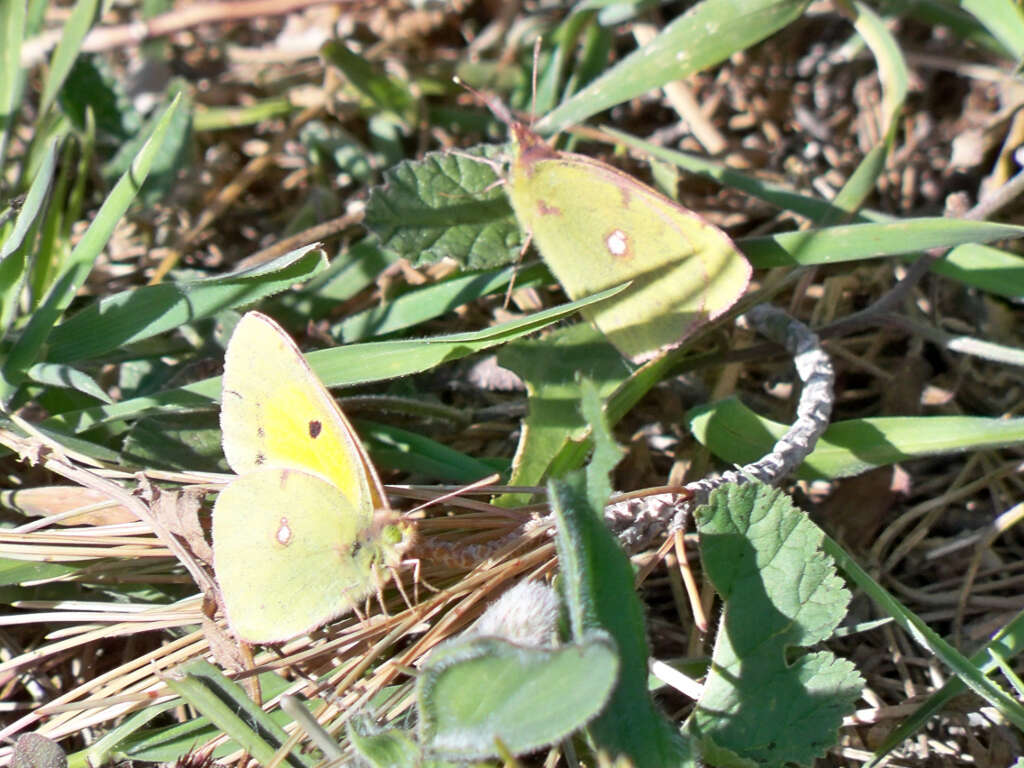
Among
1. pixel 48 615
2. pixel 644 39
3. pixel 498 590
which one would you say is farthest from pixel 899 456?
pixel 48 615

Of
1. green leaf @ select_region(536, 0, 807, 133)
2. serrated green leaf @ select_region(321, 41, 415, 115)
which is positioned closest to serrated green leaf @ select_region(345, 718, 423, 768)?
green leaf @ select_region(536, 0, 807, 133)

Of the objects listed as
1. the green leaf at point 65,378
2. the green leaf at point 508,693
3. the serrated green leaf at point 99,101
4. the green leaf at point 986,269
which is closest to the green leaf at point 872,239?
the green leaf at point 986,269

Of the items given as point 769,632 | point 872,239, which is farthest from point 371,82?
point 769,632

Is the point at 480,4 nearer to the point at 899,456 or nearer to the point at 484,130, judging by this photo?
the point at 484,130

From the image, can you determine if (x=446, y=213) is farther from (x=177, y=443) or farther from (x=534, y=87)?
(x=177, y=443)

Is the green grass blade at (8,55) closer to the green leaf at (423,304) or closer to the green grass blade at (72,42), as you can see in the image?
the green grass blade at (72,42)

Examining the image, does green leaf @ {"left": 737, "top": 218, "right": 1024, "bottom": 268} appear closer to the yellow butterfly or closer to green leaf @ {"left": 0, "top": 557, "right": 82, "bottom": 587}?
the yellow butterfly
